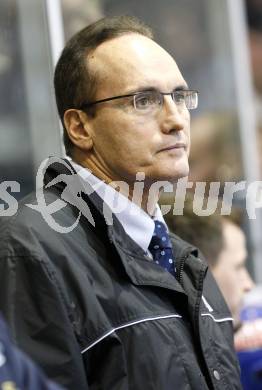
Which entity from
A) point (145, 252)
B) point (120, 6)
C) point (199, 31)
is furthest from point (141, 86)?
point (199, 31)

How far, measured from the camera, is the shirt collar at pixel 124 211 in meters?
2.10

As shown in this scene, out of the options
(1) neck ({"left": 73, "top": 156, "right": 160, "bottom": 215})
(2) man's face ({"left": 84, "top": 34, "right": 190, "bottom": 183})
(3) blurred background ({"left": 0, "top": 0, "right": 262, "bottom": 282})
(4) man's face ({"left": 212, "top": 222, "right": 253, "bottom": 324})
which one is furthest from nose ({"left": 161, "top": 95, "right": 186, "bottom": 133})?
(4) man's face ({"left": 212, "top": 222, "right": 253, "bottom": 324})

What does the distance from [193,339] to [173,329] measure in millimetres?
85

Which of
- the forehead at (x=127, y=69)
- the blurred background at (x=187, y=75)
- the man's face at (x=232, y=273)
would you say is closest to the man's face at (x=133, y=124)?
the forehead at (x=127, y=69)

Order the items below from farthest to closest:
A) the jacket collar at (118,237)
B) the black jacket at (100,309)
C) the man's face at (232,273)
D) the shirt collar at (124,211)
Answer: the man's face at (232,273)
the shirt collar at (124,211)
the jacket collar at (118,237)
the black jacket at (100,309)

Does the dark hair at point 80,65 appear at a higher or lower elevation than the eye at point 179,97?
higher

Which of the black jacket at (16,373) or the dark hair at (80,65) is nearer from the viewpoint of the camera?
the black jacket at (16,373)

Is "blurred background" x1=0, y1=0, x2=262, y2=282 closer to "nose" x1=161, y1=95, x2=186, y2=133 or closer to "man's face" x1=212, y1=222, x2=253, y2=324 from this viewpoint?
"man's face" x1=212, y1=222, x2=253, y2=324

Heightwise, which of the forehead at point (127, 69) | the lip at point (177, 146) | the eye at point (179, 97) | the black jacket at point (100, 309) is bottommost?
the black jacket at point (100, 309)

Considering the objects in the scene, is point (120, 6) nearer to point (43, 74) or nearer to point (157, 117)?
point (43, 74)

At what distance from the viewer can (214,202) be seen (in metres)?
3.27

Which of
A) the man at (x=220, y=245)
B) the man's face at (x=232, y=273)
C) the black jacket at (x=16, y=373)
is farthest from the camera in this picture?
the man's face at (x=232, y=273)

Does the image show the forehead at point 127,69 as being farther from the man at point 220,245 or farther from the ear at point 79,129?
the man at point 220,245

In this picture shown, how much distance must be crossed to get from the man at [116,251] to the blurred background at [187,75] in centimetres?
72
